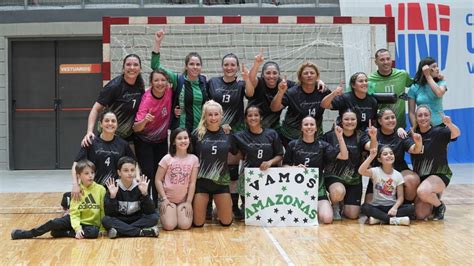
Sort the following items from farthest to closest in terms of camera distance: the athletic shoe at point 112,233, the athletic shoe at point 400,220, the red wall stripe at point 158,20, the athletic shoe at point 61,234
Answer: the red wall stripe at point 158,20 → the athletic shoe at point 400,220 → the athletic shoe at point 61,234 → the athletic shoe at point 112,233

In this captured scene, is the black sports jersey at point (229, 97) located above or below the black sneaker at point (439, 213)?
above

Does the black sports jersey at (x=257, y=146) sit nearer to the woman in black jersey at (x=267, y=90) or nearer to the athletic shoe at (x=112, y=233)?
the woman in black jersey at (x=267, y=90)

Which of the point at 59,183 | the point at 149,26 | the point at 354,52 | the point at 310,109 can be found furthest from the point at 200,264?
the point at 59,183

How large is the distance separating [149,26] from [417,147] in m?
4.19

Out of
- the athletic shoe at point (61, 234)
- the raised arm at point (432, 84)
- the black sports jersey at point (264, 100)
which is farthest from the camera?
the raised arm at point (432, 84)

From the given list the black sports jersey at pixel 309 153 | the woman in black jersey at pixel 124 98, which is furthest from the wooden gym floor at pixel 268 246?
the woman in black jersey at pixel 124 98

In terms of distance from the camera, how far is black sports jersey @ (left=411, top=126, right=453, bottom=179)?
6.35 m

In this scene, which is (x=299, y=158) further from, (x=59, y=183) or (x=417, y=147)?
(x=59, y=183)

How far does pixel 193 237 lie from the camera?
18.2ft

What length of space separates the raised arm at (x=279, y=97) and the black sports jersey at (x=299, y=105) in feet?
0.31

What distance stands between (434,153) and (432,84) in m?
0.88

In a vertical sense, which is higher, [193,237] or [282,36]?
[282,36]

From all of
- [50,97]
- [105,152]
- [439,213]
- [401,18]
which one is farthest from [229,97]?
[50,97]

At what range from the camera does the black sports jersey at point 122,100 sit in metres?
6.25
